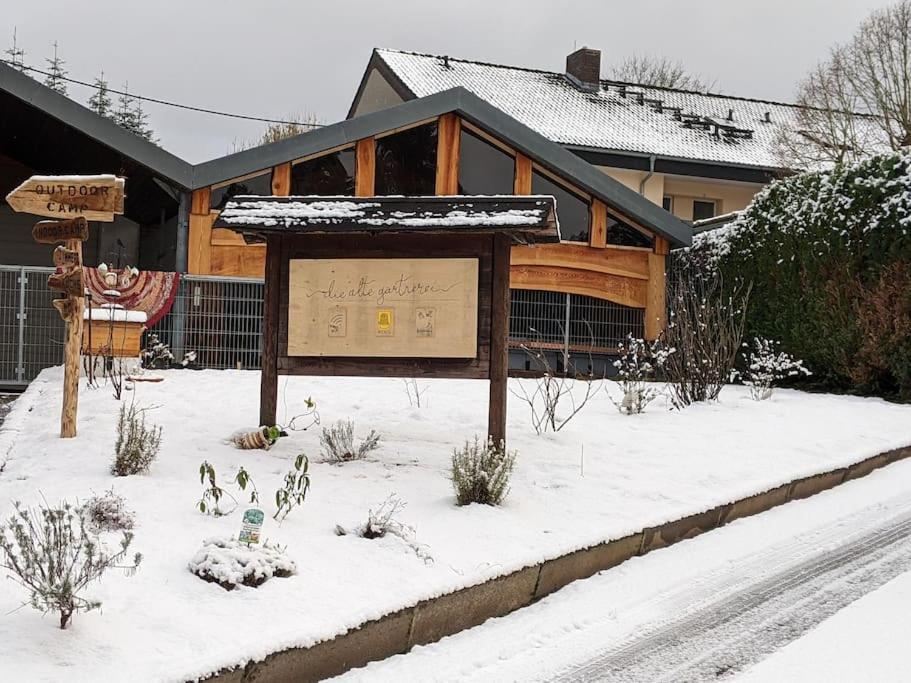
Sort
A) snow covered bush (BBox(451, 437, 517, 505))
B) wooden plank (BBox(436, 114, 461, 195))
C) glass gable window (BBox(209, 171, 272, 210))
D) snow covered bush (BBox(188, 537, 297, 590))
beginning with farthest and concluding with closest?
1. wooden plank (BBox(436, 114, 461, 195))
2. glass gable window (BBox(209, 171, 272, 210))
3. snow covered bush (BBox(451, 437, 517, 505))
4. snow covered bush (BBox(188, 537, 297, 590))

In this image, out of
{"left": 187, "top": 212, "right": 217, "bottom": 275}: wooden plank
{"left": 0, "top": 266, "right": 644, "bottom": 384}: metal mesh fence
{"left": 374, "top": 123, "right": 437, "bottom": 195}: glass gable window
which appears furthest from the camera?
{"left": 374, "top": 123, "right": 437, "bottom": 195}: glass gable window

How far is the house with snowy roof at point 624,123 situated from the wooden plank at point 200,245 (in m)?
10.9

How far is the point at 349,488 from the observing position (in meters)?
6.12

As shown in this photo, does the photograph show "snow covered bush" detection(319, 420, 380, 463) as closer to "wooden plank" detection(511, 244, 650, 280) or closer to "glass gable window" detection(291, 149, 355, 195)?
"glass gable window" detection(291, 149, 355, 195)

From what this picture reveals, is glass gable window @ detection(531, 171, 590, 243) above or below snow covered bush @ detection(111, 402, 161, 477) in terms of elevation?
above

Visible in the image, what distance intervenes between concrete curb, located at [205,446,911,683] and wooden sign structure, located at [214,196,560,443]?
1665mm

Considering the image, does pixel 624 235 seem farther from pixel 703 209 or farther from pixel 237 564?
pixel 237 564

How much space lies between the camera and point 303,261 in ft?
24.7

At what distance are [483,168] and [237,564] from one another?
13.8m

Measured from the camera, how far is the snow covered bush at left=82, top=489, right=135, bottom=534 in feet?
15.7

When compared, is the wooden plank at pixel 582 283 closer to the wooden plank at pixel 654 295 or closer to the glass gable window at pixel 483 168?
the wooden plank at pixel 654 295

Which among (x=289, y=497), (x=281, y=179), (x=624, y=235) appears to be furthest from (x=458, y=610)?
(x=624, y=235)

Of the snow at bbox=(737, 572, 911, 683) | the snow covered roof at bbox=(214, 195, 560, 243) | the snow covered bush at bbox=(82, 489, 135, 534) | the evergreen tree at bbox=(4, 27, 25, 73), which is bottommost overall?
the snow at bbox=(737, 572, 911, 683)

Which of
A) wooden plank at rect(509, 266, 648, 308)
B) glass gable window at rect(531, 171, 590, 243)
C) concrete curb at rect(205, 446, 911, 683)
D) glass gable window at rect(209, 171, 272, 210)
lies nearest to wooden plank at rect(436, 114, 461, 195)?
glass gable window at rect(531, 171, 590, 243)
